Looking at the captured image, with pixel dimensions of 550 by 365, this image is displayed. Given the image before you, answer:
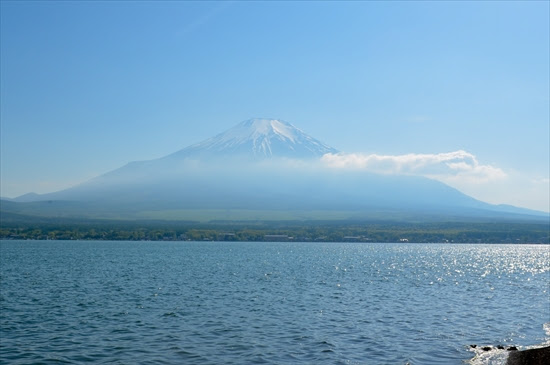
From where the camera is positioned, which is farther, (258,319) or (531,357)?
(258,319)

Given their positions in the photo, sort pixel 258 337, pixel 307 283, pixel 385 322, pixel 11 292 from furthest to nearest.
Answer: pixel 307 283 → pixel 11 292 → pixel 385 322 → pixel 258 337

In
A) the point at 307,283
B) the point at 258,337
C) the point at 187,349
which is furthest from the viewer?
the point at 307,283

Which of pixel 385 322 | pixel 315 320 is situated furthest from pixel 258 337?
pixel 385 322

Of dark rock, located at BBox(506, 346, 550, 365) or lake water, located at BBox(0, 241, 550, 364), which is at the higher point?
dark rock, located at BBox(506, 346, 550, 365)

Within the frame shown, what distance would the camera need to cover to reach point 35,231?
193250mm

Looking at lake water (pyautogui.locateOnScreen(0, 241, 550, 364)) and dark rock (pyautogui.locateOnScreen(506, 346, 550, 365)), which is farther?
lake water (pyautogui.locateOnScreen(0, 241, 550, 364))

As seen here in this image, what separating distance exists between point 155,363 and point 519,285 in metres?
47.6

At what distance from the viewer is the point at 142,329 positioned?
3023cm

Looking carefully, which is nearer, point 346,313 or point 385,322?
point 385,322

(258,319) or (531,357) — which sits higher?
Answer: (531,357)

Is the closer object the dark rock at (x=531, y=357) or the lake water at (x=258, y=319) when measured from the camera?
the dark rock at (x=531, y=357)

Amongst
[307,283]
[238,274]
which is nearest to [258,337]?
[307,283]

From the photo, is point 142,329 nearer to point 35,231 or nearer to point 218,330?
point 218,330

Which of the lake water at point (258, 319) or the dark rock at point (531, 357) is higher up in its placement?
the dark rock at point (531, 357)
